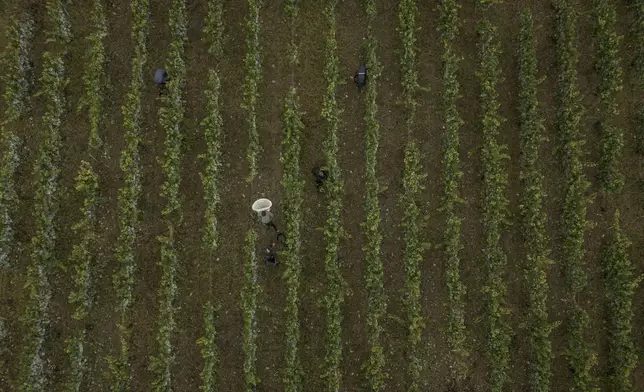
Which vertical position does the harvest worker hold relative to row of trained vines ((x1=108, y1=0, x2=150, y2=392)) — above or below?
above

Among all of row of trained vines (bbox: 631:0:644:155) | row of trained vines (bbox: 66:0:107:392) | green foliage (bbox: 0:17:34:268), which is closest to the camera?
row of trained vines (bbox: 66:0:107:392)

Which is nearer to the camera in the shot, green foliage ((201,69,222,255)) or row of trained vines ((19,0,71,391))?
row of trained vines ((19,0,71,391))

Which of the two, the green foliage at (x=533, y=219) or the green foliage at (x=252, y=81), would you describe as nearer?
the green foliage at (x=533, y=219)

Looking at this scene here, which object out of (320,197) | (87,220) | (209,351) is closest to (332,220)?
(320,197)

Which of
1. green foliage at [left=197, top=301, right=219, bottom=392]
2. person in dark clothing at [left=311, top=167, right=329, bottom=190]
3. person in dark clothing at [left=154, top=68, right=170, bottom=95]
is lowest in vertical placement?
green foliage at [left=197, top=301, right=219, bottom=392]

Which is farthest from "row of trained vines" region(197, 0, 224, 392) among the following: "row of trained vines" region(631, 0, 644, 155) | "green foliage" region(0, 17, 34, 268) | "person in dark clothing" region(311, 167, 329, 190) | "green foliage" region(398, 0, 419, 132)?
"row of trained vines" region(631, 0, 644, 155)

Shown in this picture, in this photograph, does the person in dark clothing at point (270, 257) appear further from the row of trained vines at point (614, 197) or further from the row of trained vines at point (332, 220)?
the row of trained vines at point (614, 197)

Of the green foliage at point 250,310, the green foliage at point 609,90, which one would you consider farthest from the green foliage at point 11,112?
the green foliage at point 609,90

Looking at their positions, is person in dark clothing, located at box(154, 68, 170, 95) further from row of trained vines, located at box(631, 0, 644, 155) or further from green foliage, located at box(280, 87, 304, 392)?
row of trained vines, located at box(631, 0, 644, 155)
